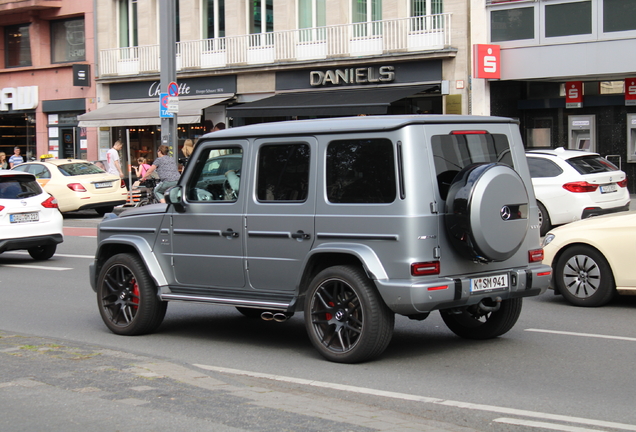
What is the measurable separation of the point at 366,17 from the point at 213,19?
659cm

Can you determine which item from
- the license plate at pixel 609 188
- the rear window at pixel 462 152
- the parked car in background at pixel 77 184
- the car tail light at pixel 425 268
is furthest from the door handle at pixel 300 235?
the parked car in background at pixel 77 184

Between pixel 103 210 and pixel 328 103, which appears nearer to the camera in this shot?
pixel 103 210

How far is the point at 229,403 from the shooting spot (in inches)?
216

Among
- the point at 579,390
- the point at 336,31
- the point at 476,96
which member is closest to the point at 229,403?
the point at 579,390

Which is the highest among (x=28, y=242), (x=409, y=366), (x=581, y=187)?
(x=581, y=187)

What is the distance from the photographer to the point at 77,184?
23312 millimetres

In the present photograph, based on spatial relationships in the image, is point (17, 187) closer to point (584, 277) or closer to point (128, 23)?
point (584, 277)

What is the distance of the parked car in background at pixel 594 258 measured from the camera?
9383 millimetres

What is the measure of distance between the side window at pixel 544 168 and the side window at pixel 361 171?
1014cm

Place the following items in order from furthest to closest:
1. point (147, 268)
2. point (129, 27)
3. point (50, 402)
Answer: point (129, 27)
point (147, 268)
point (50, 402)

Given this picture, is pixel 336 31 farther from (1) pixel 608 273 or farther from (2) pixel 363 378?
(2) pixel 363 378

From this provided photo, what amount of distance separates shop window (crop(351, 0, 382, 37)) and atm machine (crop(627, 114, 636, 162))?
7.87m

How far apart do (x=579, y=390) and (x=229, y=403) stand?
2429 millimetres

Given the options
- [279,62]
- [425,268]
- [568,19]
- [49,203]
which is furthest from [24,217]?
[279,62]
